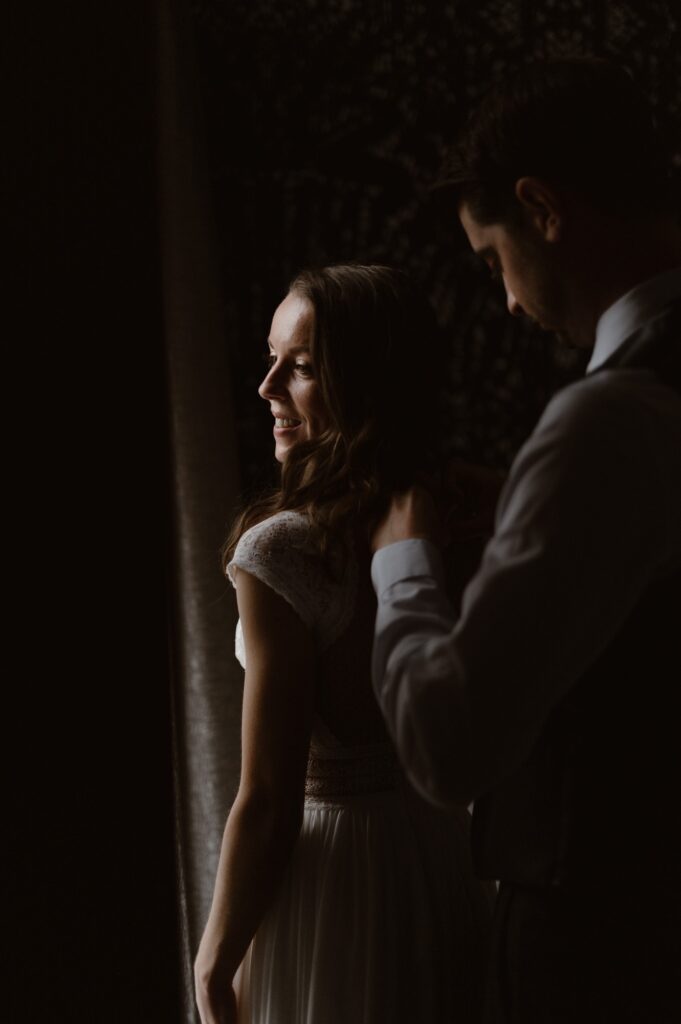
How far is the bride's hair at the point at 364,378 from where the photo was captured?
1100mm

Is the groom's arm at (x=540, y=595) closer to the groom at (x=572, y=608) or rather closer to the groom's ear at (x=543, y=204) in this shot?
the groom at (x=572, y=608)

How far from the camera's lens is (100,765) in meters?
1.77

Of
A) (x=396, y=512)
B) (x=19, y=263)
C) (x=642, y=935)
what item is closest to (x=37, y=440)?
(x=19, y=263)

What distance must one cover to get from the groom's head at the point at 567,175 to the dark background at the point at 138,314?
1045mm

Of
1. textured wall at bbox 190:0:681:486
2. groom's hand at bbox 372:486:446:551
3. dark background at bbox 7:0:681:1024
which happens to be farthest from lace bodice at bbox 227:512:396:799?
textured wall at bbox 190:0:681:486

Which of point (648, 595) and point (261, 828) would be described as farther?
point (261, 828)

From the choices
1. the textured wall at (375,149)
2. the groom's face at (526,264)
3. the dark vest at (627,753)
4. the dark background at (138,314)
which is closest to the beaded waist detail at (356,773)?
the dark vest at (627,753)

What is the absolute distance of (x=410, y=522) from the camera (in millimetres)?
892

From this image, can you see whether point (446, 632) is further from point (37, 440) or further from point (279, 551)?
point (37, 440)

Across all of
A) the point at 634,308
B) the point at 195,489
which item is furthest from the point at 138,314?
the point at 634,308

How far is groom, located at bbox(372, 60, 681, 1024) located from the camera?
68 centimetres

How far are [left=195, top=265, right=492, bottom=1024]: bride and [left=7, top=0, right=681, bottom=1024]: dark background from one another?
2.23 ft

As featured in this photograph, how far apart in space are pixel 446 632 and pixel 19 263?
1224mm

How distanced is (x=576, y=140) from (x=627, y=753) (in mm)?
439
